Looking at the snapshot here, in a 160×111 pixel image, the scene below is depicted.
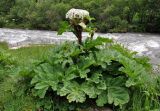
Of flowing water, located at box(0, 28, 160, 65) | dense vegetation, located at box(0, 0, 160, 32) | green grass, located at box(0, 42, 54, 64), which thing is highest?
dense vegetation, located at box(0, 0, 160, 32)

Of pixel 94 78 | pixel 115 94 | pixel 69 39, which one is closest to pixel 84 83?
pixel 94 78

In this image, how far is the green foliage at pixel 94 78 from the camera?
19.0ft

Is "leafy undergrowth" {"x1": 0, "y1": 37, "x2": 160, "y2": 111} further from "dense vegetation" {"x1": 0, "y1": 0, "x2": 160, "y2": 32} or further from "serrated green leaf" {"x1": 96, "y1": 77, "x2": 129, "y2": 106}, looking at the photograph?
"dense vegetation" {"x1": 0, "y1": 0, "x2": 160, "y2": 32}

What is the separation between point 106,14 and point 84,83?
24.3 ft

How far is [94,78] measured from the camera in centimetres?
591

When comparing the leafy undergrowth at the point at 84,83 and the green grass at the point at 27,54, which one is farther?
the green grass at the point at 27,54

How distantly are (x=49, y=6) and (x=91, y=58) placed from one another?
8640 mm

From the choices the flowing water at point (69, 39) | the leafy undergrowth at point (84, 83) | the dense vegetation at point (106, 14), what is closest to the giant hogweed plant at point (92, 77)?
the leafy undergrowth at point (84, 83)

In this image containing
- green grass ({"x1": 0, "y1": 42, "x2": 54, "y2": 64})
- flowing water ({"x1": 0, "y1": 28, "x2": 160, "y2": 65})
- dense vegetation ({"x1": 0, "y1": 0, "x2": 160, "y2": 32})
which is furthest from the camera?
dense vegetation ({"x1": 0, "y1": 0, "x2": 160, "y2": 32})

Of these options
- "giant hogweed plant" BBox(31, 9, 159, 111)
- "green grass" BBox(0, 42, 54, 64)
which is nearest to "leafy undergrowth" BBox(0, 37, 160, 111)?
"giant hogweed plant" BBox(31, 9, 159, 111)

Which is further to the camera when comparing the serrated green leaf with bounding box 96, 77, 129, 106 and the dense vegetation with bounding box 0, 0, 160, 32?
the dense vegetation with bounding box 0, 0, 160, 32

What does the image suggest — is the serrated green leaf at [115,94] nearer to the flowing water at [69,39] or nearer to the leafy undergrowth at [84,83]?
the leafy undergrowth at [84,83]

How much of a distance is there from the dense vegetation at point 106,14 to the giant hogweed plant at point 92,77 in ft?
21.6

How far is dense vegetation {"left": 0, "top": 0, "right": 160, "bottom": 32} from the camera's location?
12.8 metres
